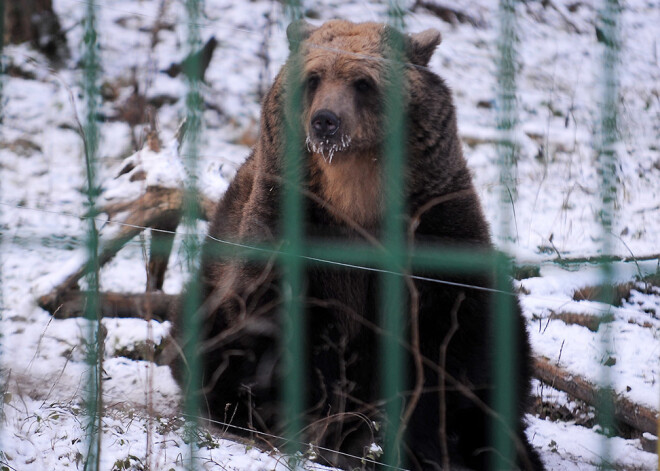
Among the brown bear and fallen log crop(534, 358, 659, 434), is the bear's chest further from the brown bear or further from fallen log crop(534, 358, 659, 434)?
fallen log crop(534, 358, 659, 434)

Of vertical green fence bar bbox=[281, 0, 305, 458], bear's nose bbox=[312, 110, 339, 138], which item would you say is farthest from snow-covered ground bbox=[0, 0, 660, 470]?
bear's nose bbox=[312, 110, 339, 138]

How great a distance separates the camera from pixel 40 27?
575 cm

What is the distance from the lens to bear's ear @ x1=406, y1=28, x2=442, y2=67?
12.9 feet

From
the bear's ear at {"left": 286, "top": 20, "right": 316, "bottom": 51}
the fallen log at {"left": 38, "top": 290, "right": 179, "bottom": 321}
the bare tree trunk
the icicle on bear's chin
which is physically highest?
the bare tree trunk

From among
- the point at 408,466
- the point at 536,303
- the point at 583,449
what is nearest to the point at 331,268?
the point at 408,466

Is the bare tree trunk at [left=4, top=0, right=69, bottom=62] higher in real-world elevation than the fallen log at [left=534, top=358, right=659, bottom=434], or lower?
higher

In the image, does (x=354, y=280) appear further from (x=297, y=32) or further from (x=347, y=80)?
(x=297, y=32)

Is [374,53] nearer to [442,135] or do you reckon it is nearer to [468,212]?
[442,135]

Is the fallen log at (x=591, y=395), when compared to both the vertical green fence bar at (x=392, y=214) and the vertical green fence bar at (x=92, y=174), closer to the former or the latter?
the vertical green fence bar at (x=392, y=214)

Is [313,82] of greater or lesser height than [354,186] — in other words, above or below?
above

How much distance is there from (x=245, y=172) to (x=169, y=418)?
1619 millimetres

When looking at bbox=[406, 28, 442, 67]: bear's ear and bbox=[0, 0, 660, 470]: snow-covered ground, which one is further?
bbox=[406, 28, 442, 67]: bear's ear

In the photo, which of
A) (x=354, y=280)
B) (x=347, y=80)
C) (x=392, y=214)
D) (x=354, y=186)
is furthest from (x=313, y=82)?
(x=354, y=280)

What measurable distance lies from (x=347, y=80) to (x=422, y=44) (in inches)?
17.0
